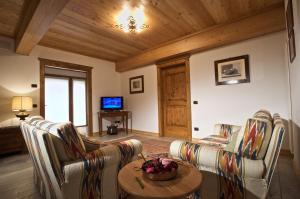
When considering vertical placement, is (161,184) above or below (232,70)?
below

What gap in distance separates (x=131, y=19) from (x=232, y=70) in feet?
7.63

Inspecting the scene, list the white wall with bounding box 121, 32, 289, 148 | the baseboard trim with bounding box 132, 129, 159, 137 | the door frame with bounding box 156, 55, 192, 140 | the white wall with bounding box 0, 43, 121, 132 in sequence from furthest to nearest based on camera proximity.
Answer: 1. the baseboard trim with bounding box 132, 129, 159, 137
2. the door frame with bounding box 156, 55, 192, 140
3. the white wall with bounding box 0, 43, 121, 132
4. the white wall with bounding box 121, 32, 289, 148

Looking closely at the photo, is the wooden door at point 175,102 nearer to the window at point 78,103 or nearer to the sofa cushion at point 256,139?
the sofa cushion at point 256,139

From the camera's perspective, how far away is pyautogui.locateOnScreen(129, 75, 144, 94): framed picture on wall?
17.4 ft

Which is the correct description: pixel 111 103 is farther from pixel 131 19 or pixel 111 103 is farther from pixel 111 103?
pixel 131 19

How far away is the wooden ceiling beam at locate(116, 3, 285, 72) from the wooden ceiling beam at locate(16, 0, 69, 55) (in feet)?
8.59

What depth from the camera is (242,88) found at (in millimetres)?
3332

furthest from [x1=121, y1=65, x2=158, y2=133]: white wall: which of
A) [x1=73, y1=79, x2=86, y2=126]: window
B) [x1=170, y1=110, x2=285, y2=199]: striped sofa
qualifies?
[x1=170, y1=110, x2=285, y2=199]: striped sofa

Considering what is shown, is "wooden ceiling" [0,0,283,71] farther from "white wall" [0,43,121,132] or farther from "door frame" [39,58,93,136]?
"door frame" [39,58,93,136]

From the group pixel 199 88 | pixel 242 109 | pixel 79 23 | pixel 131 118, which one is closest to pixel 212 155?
pixel 242 109

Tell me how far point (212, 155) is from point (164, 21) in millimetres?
2657

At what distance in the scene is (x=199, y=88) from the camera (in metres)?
3.99

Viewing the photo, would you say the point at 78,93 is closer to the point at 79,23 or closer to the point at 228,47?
the point at 79,23

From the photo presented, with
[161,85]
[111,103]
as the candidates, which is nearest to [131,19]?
[161,85]
